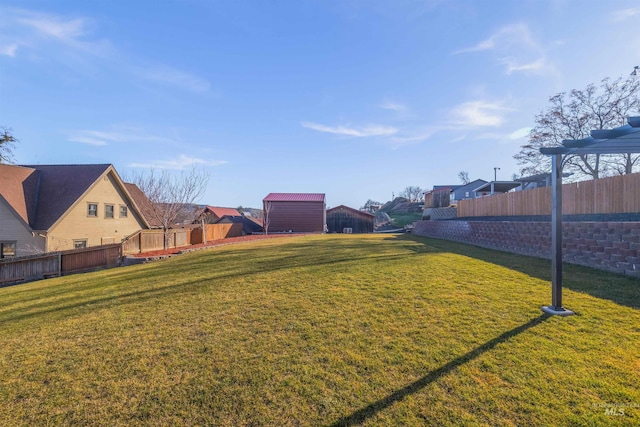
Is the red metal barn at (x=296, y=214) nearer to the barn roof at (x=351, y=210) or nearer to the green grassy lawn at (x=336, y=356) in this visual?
the barn roof at (x=351, y=210)

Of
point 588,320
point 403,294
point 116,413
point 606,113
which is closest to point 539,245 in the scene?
point 588,320

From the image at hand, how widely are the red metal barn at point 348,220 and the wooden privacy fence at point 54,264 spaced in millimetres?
22101

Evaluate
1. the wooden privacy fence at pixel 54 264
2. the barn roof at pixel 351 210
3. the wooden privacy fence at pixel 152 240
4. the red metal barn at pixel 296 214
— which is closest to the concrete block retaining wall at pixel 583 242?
the wooden privacy fence at pixel 54 264

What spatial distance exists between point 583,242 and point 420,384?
Answer: 23.0ft

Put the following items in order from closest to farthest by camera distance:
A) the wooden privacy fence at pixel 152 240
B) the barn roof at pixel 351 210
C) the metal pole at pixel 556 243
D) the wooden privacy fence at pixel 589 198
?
1. the metal pole at pixel 556 243
2. the wooden privacy fence at pixel 589 198
3. the wooden privacy fence at pixel 152 240
4. the barn roof at pixel 351 210

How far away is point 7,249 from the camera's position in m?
15.6

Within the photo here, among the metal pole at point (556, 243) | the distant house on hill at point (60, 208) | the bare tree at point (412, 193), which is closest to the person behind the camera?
the metal pole at point (556, 243)

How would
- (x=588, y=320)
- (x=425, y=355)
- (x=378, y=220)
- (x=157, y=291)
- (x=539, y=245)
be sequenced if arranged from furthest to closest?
1. (x=378, y=220)
2. (x=539, y=245)
3. (x=157, y=291)
4. (x=588, y=320)
5. (x=425, y=355)

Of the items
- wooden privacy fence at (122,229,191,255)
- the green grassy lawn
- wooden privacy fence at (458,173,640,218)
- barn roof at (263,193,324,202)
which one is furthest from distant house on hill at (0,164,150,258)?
wooden privacy fence at (458,173,640,218)

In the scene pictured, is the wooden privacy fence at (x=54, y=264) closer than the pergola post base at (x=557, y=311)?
No

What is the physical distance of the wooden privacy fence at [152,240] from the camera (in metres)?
14.4

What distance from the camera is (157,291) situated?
611 cm

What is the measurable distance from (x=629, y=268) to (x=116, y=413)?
8.68m

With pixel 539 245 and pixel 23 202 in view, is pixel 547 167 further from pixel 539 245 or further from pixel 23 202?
pixel 23 202
